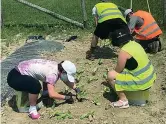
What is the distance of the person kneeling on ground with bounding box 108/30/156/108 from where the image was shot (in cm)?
536

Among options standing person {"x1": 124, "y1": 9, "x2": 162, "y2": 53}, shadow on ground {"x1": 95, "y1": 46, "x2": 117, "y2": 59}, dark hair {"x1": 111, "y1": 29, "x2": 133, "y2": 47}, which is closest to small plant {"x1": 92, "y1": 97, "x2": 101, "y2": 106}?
dark hair {"x1": 111, "y1": 29, "x2": 133, "y2": 47}

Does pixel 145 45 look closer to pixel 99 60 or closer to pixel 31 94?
pixel 99 60

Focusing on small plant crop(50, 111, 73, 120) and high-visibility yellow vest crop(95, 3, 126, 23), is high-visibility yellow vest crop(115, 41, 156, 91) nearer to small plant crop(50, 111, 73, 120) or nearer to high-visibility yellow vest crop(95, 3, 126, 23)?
small plant crop(50, 111, 73, 120)

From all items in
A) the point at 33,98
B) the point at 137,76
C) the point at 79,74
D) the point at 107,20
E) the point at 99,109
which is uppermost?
the point at 107,20

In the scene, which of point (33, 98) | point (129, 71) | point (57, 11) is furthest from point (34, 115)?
point (57, 11)

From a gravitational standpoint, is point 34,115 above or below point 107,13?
below

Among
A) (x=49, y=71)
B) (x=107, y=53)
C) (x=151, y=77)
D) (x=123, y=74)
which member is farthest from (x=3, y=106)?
(x=107, y=53)

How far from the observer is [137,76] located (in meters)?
5.41

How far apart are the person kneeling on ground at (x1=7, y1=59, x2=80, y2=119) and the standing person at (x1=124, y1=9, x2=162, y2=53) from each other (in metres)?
2.64

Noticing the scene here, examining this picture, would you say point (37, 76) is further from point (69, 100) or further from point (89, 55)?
point (89, 55)

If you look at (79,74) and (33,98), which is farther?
(79,74)

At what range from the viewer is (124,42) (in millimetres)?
5461

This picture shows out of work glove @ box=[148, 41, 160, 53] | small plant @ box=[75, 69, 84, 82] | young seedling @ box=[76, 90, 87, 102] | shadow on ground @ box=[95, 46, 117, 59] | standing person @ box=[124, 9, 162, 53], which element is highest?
standing person @ box=[124, 9, 162, 53]

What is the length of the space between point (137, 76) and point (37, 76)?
1.36 meters
